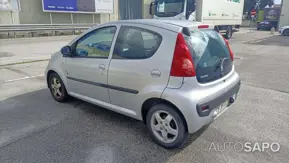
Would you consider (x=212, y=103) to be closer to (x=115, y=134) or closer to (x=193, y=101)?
(x=193, y=101)

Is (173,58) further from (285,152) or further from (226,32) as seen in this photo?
(226,32)

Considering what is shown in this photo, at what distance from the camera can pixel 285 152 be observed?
2.57 meters

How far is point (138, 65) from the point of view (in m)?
2.65

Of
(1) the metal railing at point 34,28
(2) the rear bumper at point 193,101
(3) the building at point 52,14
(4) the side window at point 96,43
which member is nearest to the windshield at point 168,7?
(1) the metal railing at point 34,28

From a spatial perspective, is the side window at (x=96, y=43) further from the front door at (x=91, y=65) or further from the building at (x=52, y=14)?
the building at (x=52, y=14)

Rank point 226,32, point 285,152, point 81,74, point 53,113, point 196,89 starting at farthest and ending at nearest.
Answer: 1. point 226,32
2. point 53,113
3. point 81,74
4. point 285,152
5. point 196,89

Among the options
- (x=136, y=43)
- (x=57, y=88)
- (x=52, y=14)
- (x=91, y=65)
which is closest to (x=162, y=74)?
(x=136, y=43)

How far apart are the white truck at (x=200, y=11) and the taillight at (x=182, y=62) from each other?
32.1ft

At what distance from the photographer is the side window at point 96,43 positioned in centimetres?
310

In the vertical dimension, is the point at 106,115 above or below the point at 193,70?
below

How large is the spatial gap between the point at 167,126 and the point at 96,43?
172cm

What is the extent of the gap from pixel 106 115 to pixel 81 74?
31.3 inches

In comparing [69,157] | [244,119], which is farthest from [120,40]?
[244,119]

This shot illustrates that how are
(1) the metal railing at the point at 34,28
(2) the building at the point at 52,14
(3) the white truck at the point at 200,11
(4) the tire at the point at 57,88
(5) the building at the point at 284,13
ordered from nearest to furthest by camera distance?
1. (4) the tire at the point at 57,88
2. (3) the white truck at the point at 200,11
3. (1) the metal railing at the point at 34,28
4. (2) the building at the point at 52,14
5. (5) the building at the point at 284,13
